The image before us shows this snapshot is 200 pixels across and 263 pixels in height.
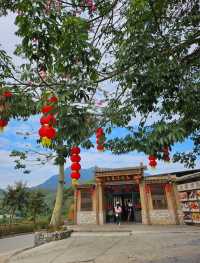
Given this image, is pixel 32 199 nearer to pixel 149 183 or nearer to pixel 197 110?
pixel 149 183

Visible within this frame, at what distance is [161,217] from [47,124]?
49.6ft

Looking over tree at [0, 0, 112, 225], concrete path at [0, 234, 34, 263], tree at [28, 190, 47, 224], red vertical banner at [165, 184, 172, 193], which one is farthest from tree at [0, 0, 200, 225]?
tree at [28, 190, 47, 224]

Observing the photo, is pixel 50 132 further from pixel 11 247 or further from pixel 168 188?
pixel 168 188

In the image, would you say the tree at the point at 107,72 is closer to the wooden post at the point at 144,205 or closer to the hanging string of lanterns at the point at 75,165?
the hanging string of lanterns at the point at 75,165

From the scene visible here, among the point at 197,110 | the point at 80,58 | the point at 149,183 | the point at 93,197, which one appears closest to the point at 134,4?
the point at 80,58

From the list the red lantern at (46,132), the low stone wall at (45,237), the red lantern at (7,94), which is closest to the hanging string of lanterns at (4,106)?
the red lantern at (7,94)

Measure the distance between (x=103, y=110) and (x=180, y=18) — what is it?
7.93 ft

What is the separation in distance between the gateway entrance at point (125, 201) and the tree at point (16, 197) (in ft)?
36.6

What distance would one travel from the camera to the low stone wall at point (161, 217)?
624 inches

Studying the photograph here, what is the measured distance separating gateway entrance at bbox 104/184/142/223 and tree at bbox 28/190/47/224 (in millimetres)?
9770

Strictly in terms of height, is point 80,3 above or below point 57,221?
above

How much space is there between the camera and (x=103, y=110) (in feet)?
12.1

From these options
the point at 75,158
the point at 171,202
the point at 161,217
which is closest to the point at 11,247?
the point at 161,217

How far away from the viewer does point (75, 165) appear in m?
3.07
